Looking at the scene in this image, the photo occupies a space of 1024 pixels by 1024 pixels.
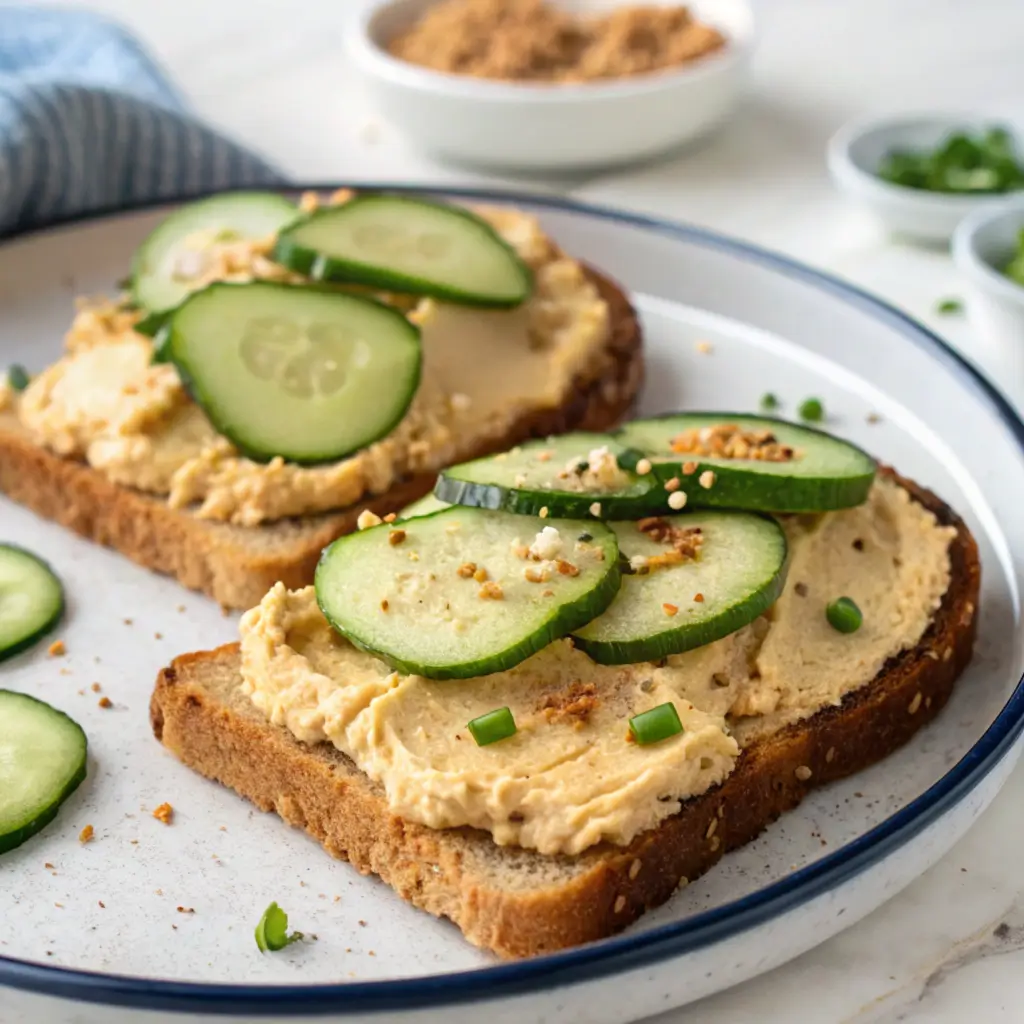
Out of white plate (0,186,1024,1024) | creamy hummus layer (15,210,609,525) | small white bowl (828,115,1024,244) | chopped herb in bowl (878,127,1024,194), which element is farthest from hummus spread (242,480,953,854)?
A: chopped herb in bowl (878,127,1024,194)

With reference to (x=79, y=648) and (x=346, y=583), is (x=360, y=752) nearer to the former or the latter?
(x=346, y=583)

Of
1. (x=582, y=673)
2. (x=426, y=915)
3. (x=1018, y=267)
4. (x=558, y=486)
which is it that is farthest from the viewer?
(x=1018, y=267)

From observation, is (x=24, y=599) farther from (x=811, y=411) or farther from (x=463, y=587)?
(x=811, y=411)

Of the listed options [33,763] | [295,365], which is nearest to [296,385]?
[295,365]

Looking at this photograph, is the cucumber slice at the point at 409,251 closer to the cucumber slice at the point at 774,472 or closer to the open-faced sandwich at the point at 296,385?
the open-faced sandwich at the point at 296,385

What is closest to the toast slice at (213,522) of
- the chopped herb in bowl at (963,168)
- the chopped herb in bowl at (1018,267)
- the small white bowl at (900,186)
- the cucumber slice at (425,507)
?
the cucumber slice at (425,507)

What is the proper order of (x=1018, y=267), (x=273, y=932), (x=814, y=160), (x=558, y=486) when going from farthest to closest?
(x=814, y=160)
(x=1018, y=267)
(x=558, y=486)
(x=273, y=932)

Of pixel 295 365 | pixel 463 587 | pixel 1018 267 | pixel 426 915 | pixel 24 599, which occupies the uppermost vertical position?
pixel 1018 267
